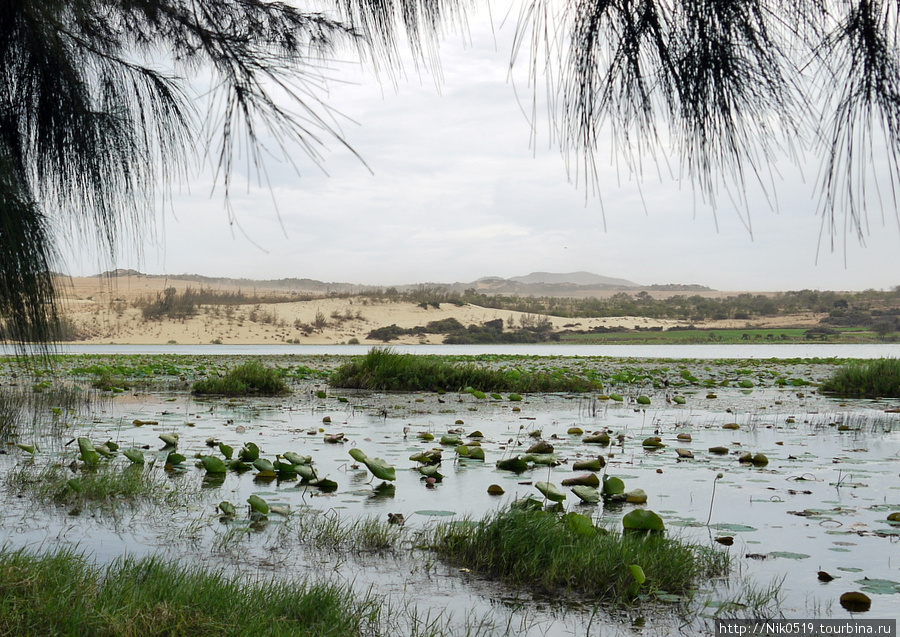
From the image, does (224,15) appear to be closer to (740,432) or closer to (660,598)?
(660,598)

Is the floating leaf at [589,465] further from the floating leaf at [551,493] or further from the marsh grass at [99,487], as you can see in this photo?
the marsh grass at [99,487]

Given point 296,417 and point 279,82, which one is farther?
point 296,417

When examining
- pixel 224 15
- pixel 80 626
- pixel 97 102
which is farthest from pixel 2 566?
pixel 224 15

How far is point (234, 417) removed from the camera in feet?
24.0

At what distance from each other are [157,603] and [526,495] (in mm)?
2245

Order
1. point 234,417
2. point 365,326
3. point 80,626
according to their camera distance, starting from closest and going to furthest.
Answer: point 80,626
point 234,417
point 365,326

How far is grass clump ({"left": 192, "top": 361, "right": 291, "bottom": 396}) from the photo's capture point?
401 inches

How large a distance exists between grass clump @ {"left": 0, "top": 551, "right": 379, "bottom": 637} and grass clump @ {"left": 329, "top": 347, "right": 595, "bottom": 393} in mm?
8531

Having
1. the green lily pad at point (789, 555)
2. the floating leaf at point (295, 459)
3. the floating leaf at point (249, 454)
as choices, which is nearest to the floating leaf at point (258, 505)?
the floating leaf at point (295, 459)

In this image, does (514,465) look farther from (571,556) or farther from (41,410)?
(41,410)

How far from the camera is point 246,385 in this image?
10227 mm

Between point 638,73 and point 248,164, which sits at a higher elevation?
point 638,73

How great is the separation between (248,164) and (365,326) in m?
42.8

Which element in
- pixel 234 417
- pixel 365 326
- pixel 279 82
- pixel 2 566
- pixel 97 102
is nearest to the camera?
pixel 279 82
